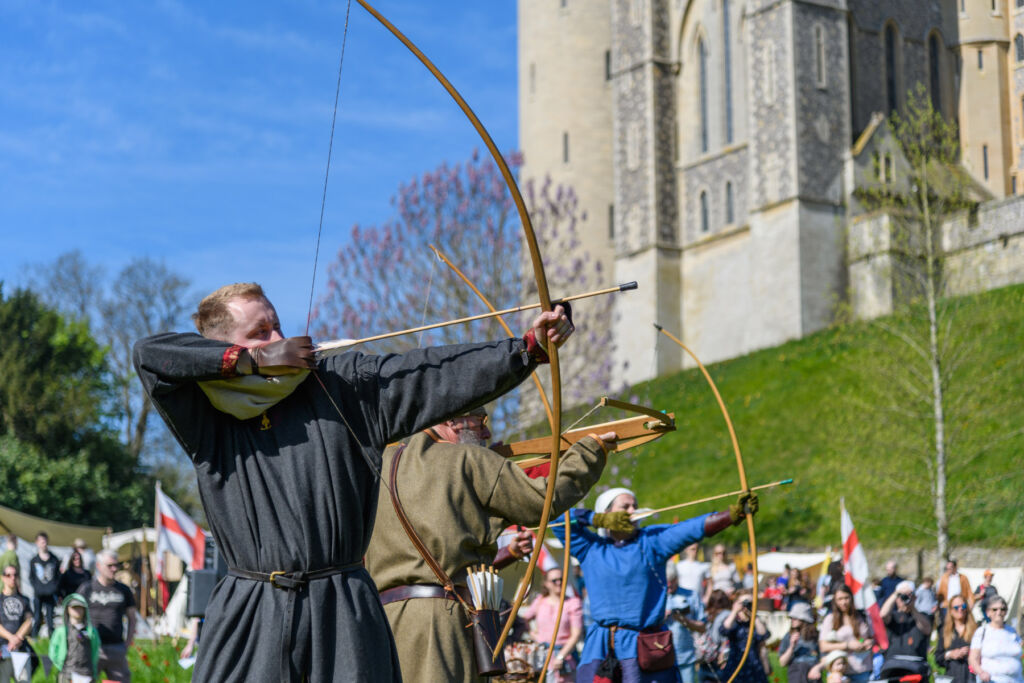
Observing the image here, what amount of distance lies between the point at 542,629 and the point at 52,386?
3217 centimetres

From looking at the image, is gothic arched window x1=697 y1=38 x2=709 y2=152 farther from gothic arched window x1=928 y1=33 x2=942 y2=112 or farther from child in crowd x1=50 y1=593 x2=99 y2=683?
child in crowd x1=50 y1=593 x2=99 y2=683

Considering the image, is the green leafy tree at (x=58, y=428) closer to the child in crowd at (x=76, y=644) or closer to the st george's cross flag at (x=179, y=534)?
the st george's cross flag at (x=179, y=534)

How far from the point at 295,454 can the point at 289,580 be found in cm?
34

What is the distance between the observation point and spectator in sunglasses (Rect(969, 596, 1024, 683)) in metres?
10.6

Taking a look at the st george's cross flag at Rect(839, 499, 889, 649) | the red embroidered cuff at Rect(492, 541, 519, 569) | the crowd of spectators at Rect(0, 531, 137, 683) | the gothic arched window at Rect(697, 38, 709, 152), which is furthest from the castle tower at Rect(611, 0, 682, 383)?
the red embroidered cuff at Rect(492, 541, 519, 569)

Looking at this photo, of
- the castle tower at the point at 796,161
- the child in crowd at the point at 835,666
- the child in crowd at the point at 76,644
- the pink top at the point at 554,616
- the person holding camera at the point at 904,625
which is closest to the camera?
the child in crowd at the point at 835,666

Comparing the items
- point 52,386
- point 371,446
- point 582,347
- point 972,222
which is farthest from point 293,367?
point 52,386

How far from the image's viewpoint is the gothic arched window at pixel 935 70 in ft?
144

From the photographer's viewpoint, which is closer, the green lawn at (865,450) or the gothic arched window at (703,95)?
the green lawn at (865,450)

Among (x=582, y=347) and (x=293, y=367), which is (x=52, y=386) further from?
(x=293, y=367)

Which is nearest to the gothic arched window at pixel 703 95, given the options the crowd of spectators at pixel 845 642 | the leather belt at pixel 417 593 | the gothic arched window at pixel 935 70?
the gothic arched window at pixel 935 70

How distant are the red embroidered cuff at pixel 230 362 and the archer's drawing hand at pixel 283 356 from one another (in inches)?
1.7

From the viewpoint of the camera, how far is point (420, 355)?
3951mm

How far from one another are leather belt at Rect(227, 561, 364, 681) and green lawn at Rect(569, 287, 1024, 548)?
657 inches
